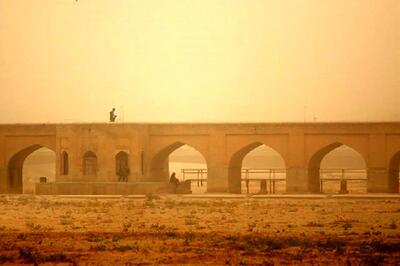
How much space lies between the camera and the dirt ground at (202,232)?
530 inches

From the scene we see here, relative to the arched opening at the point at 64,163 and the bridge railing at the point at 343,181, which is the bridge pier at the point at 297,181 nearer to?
the bridge railing at the point at 343,181

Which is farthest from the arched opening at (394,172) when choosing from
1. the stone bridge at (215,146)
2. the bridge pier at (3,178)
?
the bridge pier at (3,178)

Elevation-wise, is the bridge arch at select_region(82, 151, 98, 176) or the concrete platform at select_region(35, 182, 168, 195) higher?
the bridge arch at select_region(82, 151, 98, 176)

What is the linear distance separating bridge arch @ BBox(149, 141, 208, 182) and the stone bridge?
5 cm

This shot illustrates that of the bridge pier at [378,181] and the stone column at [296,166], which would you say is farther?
the stone column at [296,166]

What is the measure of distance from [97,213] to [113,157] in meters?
10.6

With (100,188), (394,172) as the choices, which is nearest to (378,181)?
(394,172)

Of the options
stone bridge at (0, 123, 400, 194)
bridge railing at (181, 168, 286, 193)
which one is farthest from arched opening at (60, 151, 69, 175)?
bridge railing at (181, 168, 286, 193)

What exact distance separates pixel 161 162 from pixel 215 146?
372 cm

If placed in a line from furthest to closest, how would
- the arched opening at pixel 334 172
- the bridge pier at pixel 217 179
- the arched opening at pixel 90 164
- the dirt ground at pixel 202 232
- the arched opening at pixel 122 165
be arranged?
the arched opening at pixel 90 164 < the bridge pier at pixel 217 179 < the arched opening at pixel 122 165 < the arched opening at pixel 334 172 < the dirt ground at pixel 202 232

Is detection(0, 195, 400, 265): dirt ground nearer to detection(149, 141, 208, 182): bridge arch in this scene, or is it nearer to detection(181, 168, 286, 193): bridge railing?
detection(181, 168, 286, 193): bridge railing

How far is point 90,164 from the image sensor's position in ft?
110

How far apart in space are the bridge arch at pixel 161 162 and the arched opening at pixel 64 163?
152 inches

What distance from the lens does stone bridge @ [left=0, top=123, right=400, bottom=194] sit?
3150 centimetres
